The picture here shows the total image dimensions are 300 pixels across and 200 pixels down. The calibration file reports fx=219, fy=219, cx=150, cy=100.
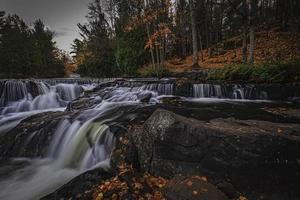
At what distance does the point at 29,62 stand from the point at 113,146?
27.7 metres

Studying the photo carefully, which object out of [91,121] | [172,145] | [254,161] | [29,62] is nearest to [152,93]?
[91,121]

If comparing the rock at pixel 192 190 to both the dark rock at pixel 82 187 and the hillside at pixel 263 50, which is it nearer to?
the dark rock at pixel 82 187

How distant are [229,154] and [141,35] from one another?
20985 millimetres

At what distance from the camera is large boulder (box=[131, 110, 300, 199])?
353cm

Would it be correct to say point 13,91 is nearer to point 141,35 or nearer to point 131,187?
point 131,187

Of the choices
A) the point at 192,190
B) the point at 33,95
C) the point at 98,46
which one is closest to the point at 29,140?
the point at 192,190

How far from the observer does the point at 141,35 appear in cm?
2317

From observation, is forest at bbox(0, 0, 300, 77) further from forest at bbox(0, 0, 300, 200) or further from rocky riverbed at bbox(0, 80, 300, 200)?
rocky riverbed at bbox(0, 80, 300, 200)

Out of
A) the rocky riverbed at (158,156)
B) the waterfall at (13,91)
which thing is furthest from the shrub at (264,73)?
the waterfall at (13,91)

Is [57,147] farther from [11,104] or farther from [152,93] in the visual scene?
[11,104]

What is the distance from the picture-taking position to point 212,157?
3932mm

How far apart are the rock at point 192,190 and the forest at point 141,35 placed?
1433 cm

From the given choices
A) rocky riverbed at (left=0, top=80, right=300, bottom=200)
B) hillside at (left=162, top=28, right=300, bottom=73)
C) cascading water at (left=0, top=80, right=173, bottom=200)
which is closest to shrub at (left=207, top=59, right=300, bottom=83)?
hillside at (left=162, top=28, right=300, bottom=73)

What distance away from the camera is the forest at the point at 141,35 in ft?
65.2
